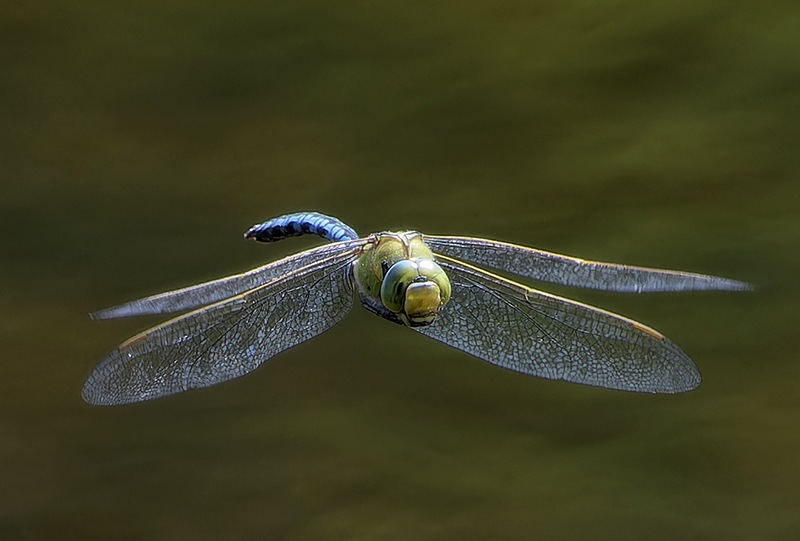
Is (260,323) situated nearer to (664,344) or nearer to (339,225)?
(339,225)

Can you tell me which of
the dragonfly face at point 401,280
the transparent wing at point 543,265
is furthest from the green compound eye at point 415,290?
Result: the transparent wing at point 543,265

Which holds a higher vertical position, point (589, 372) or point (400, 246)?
point (400, 246)

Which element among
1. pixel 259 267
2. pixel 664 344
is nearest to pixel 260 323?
pixel 259 267

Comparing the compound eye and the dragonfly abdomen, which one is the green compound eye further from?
the dragonfly abdomen

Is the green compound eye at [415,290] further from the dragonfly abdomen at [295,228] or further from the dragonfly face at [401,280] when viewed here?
the dragonfly abdomen at [295,228]

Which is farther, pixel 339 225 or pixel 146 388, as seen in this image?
pixel 339 225

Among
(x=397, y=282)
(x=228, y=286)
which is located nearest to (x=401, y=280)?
(x=397, y=282)

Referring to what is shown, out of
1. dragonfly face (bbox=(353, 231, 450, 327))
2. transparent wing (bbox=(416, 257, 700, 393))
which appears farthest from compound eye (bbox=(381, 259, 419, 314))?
transparent wing (bbox=(416, 257, 700, 393))
